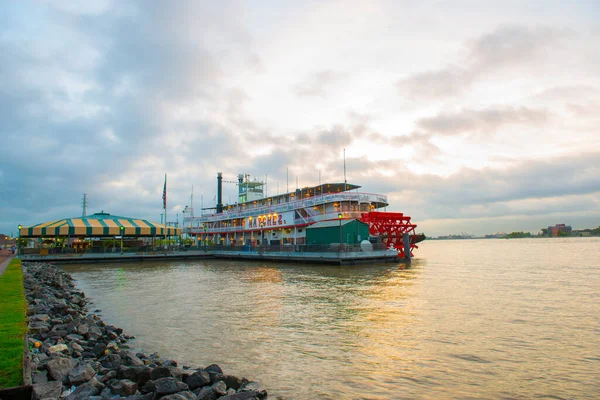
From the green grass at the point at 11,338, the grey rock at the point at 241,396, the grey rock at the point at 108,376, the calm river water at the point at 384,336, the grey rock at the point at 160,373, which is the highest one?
the green grass at the point at 11,338

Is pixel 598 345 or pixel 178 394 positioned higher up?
pixel 178 394

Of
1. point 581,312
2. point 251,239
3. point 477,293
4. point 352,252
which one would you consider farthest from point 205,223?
point 581,312

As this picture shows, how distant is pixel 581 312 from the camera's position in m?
13.6

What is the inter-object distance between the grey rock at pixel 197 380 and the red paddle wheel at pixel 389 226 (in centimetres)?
3442

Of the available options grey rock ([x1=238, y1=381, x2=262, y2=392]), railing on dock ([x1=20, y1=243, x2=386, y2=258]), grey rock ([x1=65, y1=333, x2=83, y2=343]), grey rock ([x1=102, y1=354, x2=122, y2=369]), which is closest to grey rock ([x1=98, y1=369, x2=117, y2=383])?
grey rock ([x1=102, y1=354, x2=122, y2=369])

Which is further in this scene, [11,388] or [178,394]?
[178,394]

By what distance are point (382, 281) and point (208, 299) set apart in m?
10.5

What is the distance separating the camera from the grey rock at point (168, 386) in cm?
602

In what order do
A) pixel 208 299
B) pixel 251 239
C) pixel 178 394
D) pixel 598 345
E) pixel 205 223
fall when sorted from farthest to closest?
1. pixel 205 223
2. pixel 251 239
3. pixel 208 299
4. pixel 598 345
5. pixel 178 394

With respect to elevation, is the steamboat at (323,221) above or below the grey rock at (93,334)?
above

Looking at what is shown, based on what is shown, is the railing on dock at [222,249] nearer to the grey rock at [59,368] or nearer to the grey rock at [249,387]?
the grey rock at [249,387]

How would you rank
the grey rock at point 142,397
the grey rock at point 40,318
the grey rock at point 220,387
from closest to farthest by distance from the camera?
the grey rock at point 142,397, the grey rock at point 220,387, the grey rock at point 40,318

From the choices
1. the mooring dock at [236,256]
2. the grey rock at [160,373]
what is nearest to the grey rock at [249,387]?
the grey rock at [160,373]

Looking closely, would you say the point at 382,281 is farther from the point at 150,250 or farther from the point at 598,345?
the point at 150,250
